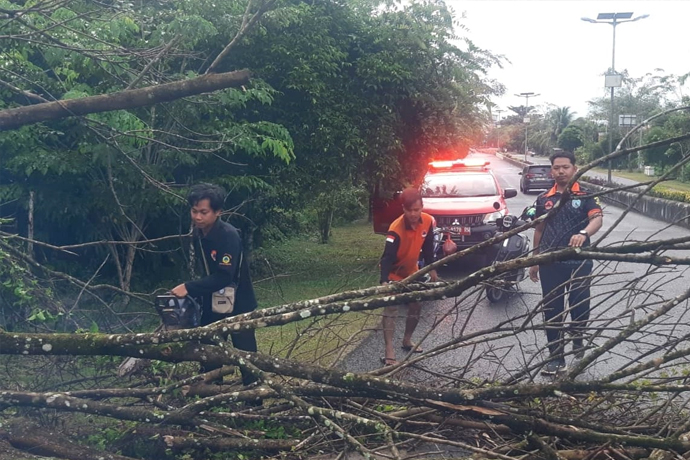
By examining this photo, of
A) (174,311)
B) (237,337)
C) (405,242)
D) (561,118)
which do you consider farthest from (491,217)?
(561,118)

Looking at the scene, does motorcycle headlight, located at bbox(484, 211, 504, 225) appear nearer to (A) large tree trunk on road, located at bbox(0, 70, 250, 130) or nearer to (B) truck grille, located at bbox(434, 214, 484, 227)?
(B) truck grille, located at bbox(434, 214, 484, 227)

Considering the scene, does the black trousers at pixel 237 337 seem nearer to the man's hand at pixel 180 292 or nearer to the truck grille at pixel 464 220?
the man's hand at pixel 180 292

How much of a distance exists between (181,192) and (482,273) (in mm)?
5827

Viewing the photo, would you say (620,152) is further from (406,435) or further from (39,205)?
(39,205)

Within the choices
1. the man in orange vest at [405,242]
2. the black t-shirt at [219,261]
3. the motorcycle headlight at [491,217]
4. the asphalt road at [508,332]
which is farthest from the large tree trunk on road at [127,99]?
the motorcycle headlight at [491,217]

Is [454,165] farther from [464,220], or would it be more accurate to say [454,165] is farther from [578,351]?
Result: [578,351]

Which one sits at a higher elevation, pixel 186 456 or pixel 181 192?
pixel 181 192

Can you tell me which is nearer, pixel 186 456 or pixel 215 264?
pixel 186 456

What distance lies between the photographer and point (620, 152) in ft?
12.5

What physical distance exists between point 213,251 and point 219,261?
105 millimetres

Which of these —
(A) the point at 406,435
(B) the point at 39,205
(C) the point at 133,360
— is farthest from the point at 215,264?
(B) the point at 39,205

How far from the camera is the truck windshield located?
1416 centimetres

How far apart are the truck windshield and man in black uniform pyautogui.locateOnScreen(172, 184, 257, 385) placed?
9.25 m

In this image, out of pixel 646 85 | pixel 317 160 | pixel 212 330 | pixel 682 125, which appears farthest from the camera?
pixel 646 85
